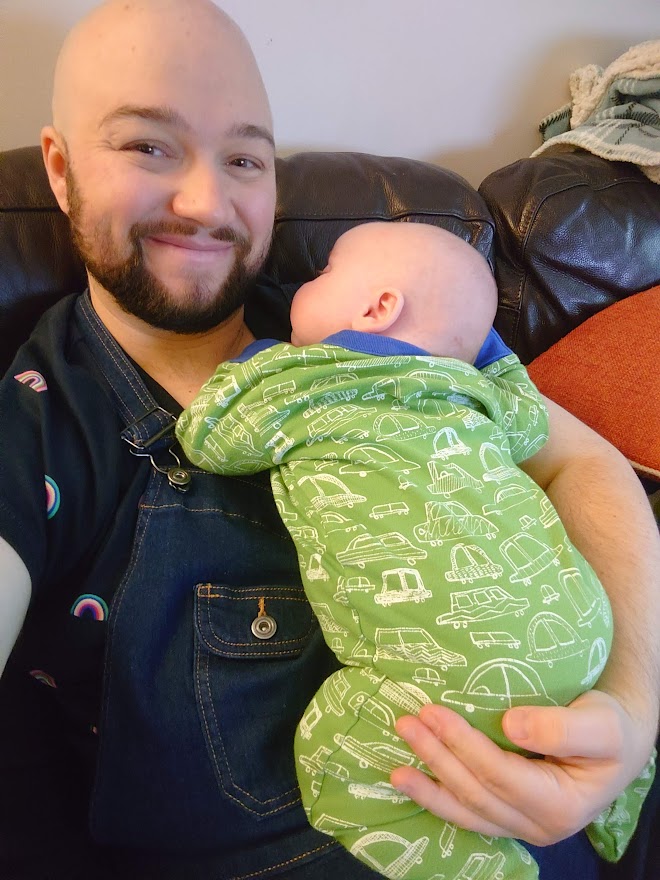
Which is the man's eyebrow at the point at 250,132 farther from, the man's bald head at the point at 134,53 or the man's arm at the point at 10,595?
the man's arm at the point at 10,595

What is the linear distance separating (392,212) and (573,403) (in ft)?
1.90

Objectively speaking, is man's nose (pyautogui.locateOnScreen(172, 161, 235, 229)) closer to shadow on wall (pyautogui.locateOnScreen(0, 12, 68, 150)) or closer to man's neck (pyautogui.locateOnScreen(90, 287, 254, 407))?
man's neck (pyautogui.locateOnScreen(90, 287, 254, 407))

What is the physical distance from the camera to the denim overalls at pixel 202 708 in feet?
2.47

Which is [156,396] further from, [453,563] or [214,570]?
[453,563]

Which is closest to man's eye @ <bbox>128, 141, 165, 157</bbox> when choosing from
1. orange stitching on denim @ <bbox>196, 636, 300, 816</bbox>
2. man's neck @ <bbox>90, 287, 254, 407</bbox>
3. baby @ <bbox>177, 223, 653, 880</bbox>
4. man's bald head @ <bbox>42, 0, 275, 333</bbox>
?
man's bald head @ <bbox>42, 0, 275, 333</bbox>

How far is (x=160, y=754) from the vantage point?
2.48 ft

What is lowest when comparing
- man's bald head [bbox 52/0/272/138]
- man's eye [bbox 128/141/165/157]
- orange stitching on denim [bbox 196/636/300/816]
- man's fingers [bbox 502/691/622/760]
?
orange stitching on denim [bbox 196/636/300/816]

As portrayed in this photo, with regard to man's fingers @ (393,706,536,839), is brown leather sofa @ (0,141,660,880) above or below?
above

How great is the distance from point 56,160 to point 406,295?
0.60 meters

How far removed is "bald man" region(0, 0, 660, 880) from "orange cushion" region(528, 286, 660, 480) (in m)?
0.24

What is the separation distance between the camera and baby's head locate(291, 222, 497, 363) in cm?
88

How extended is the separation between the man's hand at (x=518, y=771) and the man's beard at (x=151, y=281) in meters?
0.66

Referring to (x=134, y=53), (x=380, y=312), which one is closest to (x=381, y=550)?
(x=380, y=312)

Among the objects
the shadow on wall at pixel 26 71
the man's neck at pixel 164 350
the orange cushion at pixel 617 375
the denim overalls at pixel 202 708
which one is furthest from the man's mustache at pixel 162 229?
the orange cushion at pixel 617 375
